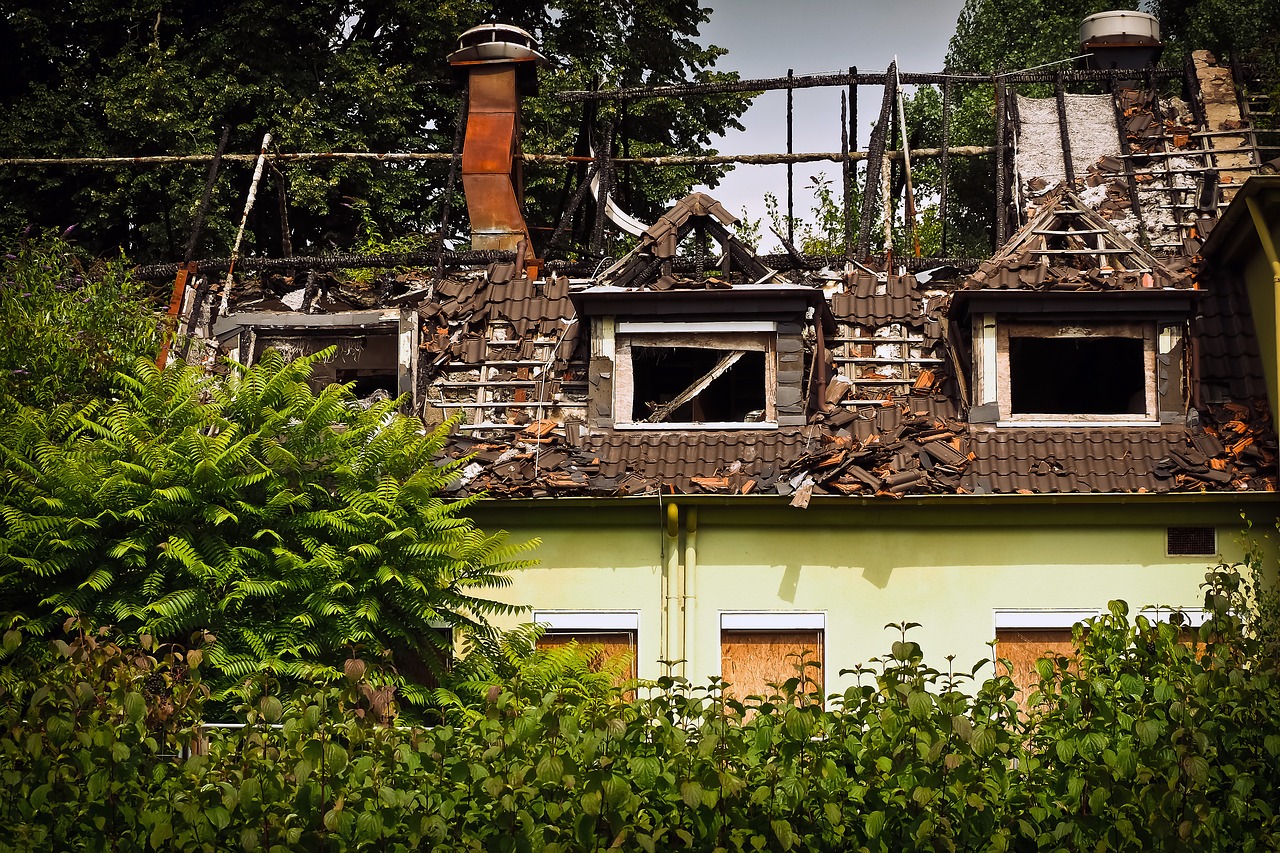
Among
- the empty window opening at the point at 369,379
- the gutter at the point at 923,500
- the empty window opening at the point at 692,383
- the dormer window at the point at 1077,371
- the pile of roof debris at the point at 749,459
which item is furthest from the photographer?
the empty window opening at the point at 369,379

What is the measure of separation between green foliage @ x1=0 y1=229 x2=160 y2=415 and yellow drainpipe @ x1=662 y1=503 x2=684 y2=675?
5.37 m

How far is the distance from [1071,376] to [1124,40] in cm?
639

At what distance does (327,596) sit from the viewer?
10.4m

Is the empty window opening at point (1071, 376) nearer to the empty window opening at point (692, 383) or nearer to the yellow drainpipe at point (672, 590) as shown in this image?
the empty window opening at point (692, 383)

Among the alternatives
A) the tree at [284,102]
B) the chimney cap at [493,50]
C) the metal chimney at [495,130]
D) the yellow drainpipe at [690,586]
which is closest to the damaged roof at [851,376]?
the yellow drainpipe at [690,586]

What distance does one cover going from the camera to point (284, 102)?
24734 mm

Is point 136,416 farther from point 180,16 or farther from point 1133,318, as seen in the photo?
point 180,16

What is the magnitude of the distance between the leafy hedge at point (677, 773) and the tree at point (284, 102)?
18144 mm

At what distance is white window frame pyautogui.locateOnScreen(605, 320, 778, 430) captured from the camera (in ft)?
44.0

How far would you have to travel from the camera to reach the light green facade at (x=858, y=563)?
40.1ft

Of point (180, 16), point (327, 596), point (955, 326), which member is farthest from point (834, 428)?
point (180, 16)

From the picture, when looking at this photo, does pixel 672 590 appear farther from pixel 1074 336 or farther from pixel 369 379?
pixel 369 379

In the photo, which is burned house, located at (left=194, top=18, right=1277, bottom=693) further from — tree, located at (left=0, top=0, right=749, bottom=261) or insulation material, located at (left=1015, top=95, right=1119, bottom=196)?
tree, located at (left=0, top=0, right=749, bottom=261)

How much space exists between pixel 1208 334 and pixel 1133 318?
31.6 inches
